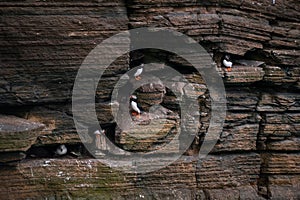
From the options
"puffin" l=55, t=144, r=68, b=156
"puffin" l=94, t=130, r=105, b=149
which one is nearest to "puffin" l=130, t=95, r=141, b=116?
"puffin" l=94, t=130, r=105, b=149

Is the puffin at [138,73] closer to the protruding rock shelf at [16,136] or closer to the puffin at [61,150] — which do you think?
the puffin at [61,150]

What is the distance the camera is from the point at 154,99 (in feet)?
26.8

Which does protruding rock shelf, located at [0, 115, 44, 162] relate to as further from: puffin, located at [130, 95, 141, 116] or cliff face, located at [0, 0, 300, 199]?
puffin, located at [130, 95, 141, 116]

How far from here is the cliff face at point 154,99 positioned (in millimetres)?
7258

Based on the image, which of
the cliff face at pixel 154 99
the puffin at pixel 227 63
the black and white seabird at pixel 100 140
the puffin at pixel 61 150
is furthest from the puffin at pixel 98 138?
the puffin at pixel 227 63

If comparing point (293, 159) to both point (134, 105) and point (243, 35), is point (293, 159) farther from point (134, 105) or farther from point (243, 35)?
point (134, 105)

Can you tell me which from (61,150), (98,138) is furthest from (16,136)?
(98,138)

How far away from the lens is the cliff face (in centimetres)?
726

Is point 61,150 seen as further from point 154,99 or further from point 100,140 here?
point 154,99

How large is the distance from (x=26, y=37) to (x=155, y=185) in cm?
344

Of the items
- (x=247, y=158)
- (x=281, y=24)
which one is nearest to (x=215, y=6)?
(x=281, y=24)

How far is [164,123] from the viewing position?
8.12m

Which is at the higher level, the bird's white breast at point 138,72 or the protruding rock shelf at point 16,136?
the bird's white breast at point 138,72

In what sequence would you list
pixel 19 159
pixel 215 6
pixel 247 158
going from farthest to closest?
pixel 247 158, pixel 215 6, pixel 19 159
